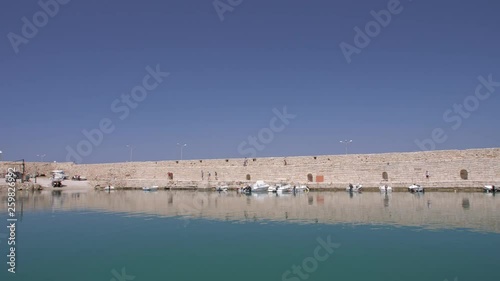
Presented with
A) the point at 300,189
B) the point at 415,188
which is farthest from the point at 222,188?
the point at 415,188

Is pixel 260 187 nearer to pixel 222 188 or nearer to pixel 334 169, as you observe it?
pixel 222 188

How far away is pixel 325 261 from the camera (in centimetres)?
757

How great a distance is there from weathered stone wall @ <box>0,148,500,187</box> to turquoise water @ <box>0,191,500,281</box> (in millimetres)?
8656

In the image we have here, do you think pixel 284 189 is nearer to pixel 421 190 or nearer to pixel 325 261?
pixel 421 190

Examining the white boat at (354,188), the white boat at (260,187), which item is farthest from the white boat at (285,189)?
the white boat at (354,188)

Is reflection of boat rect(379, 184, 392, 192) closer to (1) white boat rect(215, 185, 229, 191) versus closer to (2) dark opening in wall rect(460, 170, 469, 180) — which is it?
(2) dark opening in wall rect(460, 170, 469, 180)

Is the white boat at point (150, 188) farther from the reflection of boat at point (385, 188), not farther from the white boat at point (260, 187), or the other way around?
the reflection of boat at point (385, 188)

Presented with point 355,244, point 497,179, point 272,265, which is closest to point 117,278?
point 272,265

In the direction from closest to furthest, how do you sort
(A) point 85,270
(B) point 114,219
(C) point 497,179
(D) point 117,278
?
(D) point 117,278 < (A) point 85,270 < (B) point 114,219 < (C) point 497,179

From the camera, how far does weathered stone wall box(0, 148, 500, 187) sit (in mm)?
22062

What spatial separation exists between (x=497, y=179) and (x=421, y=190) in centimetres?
396

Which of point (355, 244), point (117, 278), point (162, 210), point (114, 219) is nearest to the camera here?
point (117, 278)

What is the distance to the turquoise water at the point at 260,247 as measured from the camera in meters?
6.80

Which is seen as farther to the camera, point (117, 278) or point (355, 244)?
point (355, 244)
